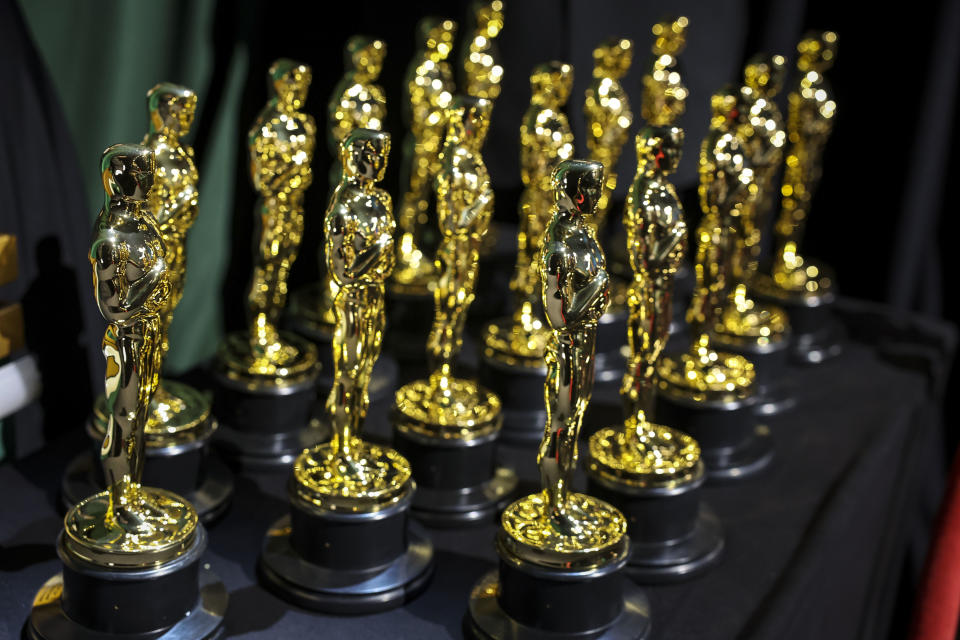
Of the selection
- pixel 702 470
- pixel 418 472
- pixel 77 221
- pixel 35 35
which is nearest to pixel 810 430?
pixel 702 470

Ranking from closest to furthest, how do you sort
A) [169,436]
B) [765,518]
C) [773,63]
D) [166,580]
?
[166,580]
[169,436]
[765,518]
[773,63]

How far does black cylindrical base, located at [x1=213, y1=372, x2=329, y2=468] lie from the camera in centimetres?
86

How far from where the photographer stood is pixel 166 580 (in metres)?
0.60

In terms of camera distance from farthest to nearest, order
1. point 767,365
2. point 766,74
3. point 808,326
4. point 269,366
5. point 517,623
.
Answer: point 808,326, point 767,365, point 766,74, point 269,366, point 517,623

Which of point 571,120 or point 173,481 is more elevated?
point 571,120

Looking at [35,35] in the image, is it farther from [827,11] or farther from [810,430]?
[827,11]

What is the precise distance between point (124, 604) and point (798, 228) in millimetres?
923

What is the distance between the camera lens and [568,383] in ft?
2.07

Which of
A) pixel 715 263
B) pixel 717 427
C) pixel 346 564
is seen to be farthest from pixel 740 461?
pixel 346 564

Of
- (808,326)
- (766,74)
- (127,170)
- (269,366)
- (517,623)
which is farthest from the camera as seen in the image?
(808,326)

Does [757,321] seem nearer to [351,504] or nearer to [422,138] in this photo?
[422,138]

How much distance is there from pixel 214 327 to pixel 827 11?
114 cm

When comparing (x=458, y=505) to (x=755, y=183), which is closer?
(x=458, y=505)

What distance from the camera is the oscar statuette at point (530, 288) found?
88 cm
